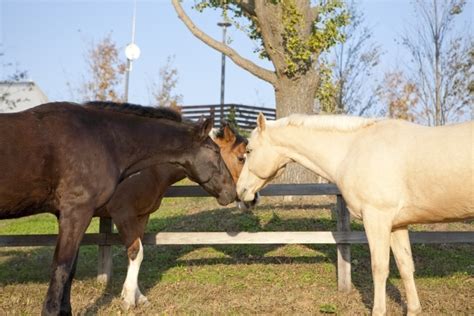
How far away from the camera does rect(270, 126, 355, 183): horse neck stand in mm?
5621

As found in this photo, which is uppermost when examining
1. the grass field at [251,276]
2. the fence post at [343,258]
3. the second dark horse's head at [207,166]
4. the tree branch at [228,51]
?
the tree branch at [228,51]

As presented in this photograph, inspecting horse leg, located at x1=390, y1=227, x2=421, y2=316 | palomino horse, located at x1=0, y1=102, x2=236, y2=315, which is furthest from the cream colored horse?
palomino horse, located at x1=0, y1=102, x2=236, y2=315

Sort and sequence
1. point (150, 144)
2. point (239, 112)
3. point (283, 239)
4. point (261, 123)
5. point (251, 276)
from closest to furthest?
1. point (150, 144)
2. point (261, 123)
3. point (283, 239)
4. point (251, 276)
5. point (239, 112)

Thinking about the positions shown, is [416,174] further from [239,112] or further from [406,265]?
[239,112]

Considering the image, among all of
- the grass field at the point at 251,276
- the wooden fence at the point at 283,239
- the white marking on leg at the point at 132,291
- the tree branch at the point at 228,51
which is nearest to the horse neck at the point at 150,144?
the white marking on leg at the point at 132,291

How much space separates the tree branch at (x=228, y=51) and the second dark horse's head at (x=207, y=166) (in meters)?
5.19

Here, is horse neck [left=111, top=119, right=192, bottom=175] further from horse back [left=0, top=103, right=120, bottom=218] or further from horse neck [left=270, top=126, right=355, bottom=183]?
horse neck [left=270, top=126, right=355, bottom=183]

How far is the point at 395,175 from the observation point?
4957 mm

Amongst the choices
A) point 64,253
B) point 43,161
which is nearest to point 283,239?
point 64,253

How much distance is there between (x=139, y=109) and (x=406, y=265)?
315cm

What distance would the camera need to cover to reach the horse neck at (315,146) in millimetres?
5621

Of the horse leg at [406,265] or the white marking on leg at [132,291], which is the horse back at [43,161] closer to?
the white marking on leg at [132,291]

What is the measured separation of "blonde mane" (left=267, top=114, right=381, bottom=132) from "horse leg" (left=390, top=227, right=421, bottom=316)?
118 centimetres

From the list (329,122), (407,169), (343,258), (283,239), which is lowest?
(343,258)
